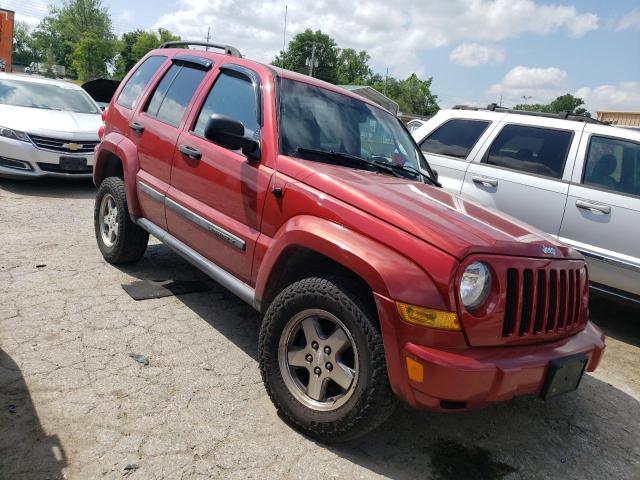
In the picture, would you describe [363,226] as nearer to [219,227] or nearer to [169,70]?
[219,227]

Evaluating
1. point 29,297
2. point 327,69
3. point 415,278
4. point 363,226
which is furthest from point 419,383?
point 327,69

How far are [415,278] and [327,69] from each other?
92586 mm

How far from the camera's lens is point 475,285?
7.32ft

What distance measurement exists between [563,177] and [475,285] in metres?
3.32

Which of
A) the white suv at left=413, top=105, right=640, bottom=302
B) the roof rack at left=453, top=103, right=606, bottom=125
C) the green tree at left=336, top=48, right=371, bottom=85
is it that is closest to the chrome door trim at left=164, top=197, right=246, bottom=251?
the white suv at left=413, top=105, right=640, bottom=302

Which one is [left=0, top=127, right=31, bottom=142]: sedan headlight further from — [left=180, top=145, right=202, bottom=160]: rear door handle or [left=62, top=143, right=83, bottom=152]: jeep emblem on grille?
[left=180, top=145, right=202, bottom=160]: rear door handle

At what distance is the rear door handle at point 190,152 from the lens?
3488mm

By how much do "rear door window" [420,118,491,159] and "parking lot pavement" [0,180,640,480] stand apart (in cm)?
259

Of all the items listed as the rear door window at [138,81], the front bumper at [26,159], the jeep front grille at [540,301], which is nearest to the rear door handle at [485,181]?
the jeep front grille at [540,301]

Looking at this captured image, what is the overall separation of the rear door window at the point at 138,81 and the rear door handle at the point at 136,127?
0.82ft

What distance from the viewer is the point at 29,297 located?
12.7 ft

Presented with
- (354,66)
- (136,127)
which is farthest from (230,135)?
(354,66)

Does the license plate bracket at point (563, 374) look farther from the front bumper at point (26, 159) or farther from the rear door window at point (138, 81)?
the front bumper at point (26, 159)

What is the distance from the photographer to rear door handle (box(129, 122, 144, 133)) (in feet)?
13.7
